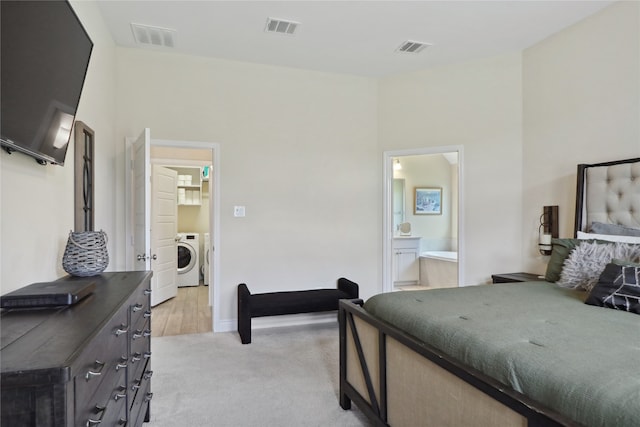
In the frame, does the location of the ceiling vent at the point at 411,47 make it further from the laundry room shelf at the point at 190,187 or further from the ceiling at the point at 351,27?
the laundry room shelf at the point at 190,187

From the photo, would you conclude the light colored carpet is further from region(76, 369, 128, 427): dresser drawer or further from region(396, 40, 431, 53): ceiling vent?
region(396, 40, 431, 53): ceiling vent

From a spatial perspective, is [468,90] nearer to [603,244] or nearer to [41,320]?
[603,244]

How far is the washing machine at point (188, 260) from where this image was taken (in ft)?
21.9

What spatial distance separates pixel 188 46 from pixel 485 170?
3.37 metres

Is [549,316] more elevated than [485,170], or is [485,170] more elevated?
[485,170]

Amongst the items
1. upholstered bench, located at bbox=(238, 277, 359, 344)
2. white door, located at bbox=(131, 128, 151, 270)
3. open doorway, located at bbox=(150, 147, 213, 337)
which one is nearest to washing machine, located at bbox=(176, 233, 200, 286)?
open doorway, located at bbox=(150, 147, 213, 337)

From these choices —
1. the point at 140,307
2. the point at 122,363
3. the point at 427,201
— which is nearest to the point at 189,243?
the point at 427,201

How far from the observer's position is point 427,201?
700 centimetres

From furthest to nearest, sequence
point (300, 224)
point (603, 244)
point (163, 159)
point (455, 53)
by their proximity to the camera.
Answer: point (163, 159), point (300, 224), point (455, 53), point (603, 244)

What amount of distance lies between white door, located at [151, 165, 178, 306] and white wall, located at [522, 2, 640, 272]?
459cm

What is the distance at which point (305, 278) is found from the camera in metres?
4.42

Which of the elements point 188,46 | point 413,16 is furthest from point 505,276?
point 188,46

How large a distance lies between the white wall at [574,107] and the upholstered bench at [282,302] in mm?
2032

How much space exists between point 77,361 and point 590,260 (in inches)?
109
